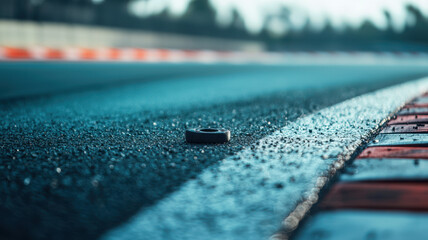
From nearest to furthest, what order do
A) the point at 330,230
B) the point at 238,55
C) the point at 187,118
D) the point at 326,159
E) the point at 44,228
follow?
the point at 330,230
the point at 44,228
the point at 326,159
the point at 187,118
the point at 238,55

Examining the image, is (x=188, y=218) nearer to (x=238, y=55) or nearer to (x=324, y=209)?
(x=324, y=209)

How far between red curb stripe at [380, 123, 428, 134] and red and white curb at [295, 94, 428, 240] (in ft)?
2.28

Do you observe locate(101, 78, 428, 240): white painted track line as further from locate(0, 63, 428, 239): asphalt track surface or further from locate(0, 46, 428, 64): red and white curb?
locate(0, 46, 428, 64): red and white curb

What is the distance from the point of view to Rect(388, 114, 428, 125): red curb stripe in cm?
345

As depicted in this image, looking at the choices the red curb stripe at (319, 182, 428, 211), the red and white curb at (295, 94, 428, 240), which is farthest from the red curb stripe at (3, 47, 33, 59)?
the red curb stripe at (319, 182, 428, 211)

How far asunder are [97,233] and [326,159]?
115 cm

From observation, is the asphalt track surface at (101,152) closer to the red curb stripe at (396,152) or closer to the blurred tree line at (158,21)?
the red curb stripe at (396,152)

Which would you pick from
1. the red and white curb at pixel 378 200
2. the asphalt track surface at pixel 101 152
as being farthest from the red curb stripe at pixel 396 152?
the asphalt track surface at pixel 101 152

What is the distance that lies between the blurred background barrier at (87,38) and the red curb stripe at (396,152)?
10372 mm

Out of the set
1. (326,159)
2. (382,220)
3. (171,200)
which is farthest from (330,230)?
(326,159)

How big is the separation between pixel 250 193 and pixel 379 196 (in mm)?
402

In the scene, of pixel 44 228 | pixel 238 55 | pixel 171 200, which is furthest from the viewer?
pixel 238 55

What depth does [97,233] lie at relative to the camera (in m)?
1.37

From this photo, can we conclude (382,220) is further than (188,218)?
No
